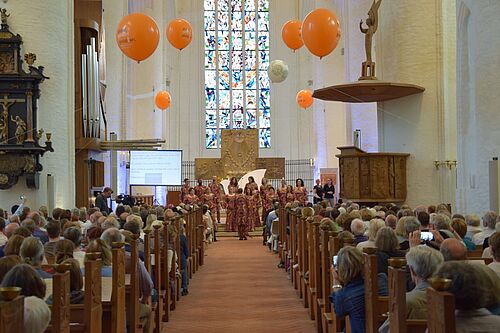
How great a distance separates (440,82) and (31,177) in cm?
823

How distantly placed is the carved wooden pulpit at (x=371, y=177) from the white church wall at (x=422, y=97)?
0.38 meters

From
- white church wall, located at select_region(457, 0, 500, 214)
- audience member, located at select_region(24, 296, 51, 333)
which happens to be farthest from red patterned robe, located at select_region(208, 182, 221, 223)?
audience member, located at select_region(24, 296, 51, 333)

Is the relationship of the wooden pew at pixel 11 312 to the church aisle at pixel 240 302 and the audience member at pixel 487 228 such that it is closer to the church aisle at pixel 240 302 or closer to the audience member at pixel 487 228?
the church aisle at pixel 240 302

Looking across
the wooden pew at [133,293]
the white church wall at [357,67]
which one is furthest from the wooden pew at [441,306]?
the white church wall at [357,67]

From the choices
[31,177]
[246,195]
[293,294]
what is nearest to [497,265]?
[293,294]

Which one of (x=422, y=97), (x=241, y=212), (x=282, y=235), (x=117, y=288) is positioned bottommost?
(x=282, y=235)

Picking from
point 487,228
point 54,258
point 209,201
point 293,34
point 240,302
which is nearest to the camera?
point 54,258

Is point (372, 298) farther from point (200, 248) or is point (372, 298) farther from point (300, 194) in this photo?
point (300, 194)

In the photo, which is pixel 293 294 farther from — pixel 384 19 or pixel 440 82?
pixel 384 19

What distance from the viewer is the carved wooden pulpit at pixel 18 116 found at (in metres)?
11.6

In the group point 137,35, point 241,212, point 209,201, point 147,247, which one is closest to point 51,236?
point 147,247

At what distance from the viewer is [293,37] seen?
14906 millimetres

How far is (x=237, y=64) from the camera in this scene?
28.1 m

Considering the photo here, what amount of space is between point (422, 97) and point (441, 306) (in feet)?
39.6
